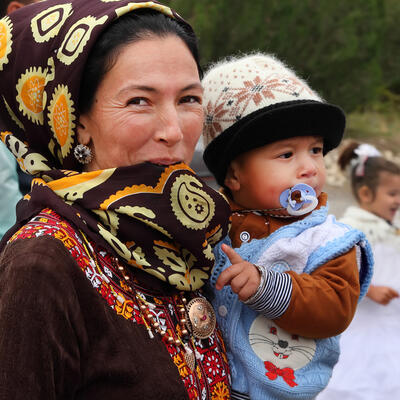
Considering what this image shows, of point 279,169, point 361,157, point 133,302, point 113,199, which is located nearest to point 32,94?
point 113,199

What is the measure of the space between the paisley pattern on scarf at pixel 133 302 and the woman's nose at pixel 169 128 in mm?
350

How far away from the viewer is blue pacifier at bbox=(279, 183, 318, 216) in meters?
2.02

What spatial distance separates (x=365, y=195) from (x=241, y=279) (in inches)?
156

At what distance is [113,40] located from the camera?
1.60m

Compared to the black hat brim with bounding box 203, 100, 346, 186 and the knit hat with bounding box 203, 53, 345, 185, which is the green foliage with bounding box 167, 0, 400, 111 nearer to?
the knit hat with bounding box 203, 53, 345, 185

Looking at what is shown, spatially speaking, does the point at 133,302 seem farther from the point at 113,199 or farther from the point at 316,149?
the point at 316,149

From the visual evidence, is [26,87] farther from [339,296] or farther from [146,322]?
[339,296]

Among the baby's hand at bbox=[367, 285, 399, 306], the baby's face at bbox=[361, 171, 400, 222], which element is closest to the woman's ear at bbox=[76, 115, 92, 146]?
the baby's hand at bbox=[367, 285, 399, 306]

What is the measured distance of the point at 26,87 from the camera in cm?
169

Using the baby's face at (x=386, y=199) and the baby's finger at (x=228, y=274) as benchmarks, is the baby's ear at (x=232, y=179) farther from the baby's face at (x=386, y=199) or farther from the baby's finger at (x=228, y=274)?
the baby's face at (x=386, y=199)

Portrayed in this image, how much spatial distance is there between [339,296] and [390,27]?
10.1 metres

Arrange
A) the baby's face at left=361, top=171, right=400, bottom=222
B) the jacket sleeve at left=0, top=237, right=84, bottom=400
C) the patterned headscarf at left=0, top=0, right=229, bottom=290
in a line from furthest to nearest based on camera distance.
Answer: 1. the baby's face at left=361, top=171, right=400, bottom=222
2. the patterned headscarf at left=0, top=0, right=229, bottom=290
3. the jacket sleeve at left=0, top=237, right=84, bottom=400

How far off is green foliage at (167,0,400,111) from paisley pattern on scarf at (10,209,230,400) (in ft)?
20.7

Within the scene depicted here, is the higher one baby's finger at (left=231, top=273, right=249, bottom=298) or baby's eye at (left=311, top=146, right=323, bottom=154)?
baby's eye at (left=311, top=146, right=323, bottom=154)
